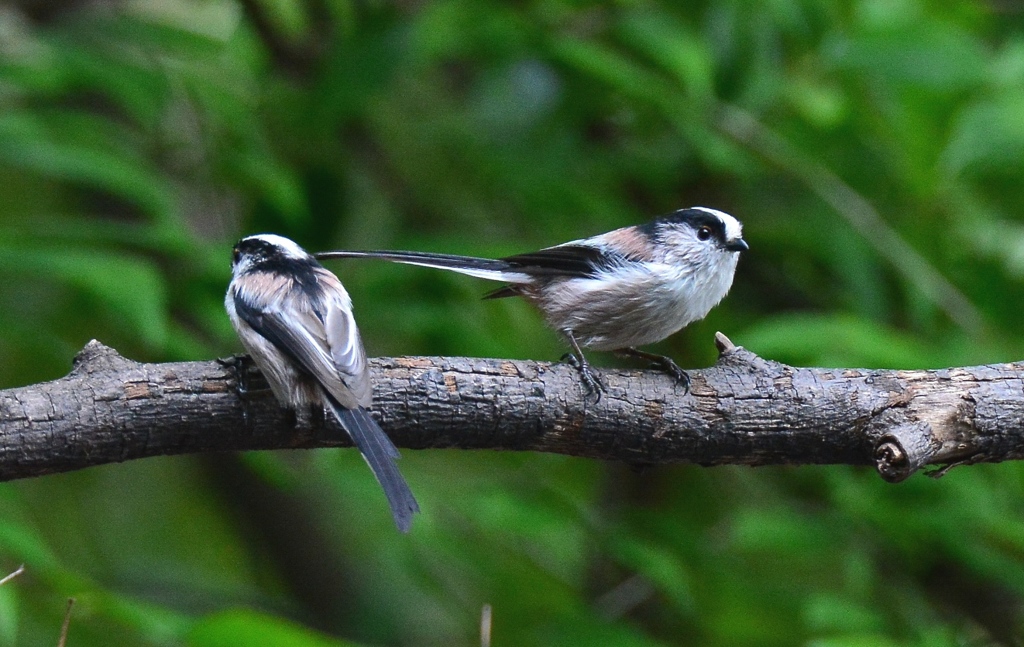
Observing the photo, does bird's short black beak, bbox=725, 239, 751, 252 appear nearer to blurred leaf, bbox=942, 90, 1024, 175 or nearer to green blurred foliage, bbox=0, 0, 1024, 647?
green blurred foliage, bbox=0, 0, 1024, 647

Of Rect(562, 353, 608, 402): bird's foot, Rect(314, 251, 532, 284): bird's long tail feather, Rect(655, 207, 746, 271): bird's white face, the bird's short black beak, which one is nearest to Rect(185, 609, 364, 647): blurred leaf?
Rect(562, 353, 608, 402): bird's foot

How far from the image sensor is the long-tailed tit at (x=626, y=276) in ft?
12.4

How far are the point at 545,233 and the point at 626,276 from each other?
182 centimetres

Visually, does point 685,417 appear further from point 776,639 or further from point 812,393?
point 776,639

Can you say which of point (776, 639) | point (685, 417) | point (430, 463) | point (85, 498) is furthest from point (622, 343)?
point (85, 498)

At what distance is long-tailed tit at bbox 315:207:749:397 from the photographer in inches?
149

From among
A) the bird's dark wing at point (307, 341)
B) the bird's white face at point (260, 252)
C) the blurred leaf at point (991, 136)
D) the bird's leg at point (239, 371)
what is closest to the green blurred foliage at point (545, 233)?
the blurred leaf at point (991, 136)

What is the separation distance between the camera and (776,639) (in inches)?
191

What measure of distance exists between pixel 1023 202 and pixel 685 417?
3187mm

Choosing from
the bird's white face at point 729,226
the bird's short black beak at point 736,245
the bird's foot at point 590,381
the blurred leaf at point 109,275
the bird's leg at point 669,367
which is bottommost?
the bird's foot at point 590,381

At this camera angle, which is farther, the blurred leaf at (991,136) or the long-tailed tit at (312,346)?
the blurred leaf at (991,136)

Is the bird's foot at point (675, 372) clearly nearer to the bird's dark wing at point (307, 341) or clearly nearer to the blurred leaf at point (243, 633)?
the bird's dark wing at point (307, 341)

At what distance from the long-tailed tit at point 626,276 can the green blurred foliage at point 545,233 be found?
0.47 m

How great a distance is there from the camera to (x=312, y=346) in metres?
3.05
